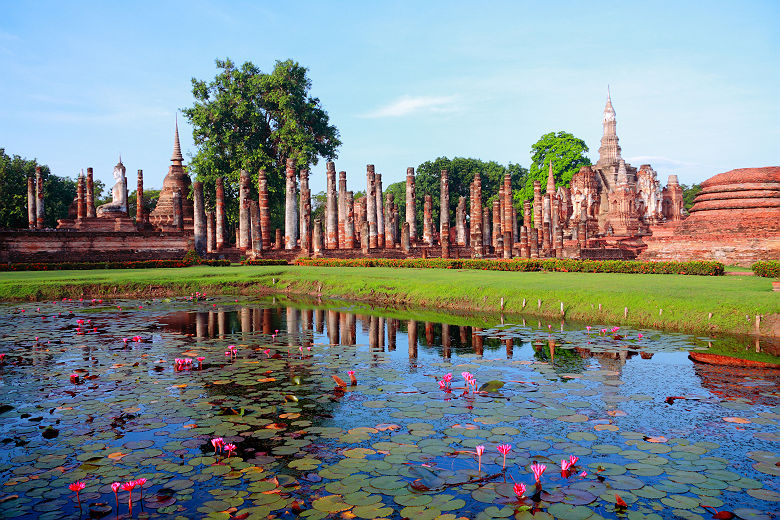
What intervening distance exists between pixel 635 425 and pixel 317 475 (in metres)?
3.17

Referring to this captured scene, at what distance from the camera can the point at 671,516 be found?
164 inches

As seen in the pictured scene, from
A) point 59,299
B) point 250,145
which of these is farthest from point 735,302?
point 250,145

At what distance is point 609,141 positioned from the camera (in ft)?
214

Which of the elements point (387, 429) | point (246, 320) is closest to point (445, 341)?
point (246, 320)

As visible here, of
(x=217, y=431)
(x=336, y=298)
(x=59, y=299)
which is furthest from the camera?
(x=336, y=298)

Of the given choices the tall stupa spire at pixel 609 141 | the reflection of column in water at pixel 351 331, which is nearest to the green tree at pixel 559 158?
the tall stupa spire at pixel 609 141

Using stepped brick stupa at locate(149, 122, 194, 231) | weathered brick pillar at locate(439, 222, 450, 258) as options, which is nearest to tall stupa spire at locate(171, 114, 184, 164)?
stepped brick stupa at locate(149, 122, 194, 231)

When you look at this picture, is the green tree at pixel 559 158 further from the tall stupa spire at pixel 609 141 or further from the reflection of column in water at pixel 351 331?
→ the reflection of column in water at pixel 351 331

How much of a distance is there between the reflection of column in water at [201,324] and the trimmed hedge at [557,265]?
42.0ft

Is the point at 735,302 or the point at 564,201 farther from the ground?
the point at 564,201

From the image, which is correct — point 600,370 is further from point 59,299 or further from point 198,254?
point 198,254

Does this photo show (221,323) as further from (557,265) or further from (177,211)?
(177,211)

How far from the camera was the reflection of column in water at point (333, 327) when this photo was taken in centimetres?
1137

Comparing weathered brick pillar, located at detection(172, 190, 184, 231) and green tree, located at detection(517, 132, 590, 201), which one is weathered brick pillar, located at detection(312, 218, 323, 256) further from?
green tree, located at detection(517, 132, 590, 201)
